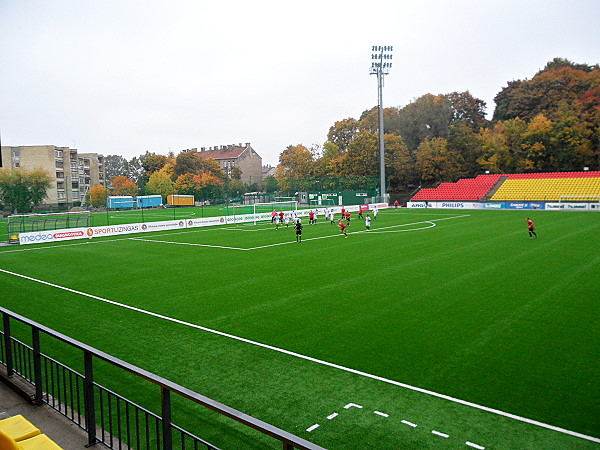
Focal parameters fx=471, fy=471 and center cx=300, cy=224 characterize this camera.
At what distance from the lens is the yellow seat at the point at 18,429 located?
14.4 ft

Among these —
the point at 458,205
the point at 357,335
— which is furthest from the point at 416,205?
the point at 357,335

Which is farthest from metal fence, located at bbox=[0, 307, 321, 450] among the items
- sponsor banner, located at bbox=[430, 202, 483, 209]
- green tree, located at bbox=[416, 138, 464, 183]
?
green tree, located at bbox=[416, 138, 464, 183]

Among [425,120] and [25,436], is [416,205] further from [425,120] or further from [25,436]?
[25,436]

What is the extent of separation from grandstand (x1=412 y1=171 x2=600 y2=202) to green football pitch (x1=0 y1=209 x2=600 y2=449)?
36.1 m

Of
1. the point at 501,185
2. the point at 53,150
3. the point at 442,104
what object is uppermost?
the point at 442,104

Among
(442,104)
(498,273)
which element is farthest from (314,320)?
(442,104)

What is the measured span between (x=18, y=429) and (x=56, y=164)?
3609 inches

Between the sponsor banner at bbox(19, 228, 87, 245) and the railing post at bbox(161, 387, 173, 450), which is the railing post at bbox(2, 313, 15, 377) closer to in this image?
the railing post at bbox(161, 387, 173, 450)

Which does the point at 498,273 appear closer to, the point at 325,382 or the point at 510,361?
the point at 510,361

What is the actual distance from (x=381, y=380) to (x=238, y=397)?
Answer: 8.11ft

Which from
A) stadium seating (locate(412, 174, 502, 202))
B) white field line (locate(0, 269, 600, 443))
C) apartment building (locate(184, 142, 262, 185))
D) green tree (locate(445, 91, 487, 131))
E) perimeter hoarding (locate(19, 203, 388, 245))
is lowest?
white field line (locate(0, 269, 600, 443))

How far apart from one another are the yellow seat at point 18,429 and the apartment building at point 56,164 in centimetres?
8210

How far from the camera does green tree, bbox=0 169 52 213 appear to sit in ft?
176

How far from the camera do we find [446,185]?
6662 cm
